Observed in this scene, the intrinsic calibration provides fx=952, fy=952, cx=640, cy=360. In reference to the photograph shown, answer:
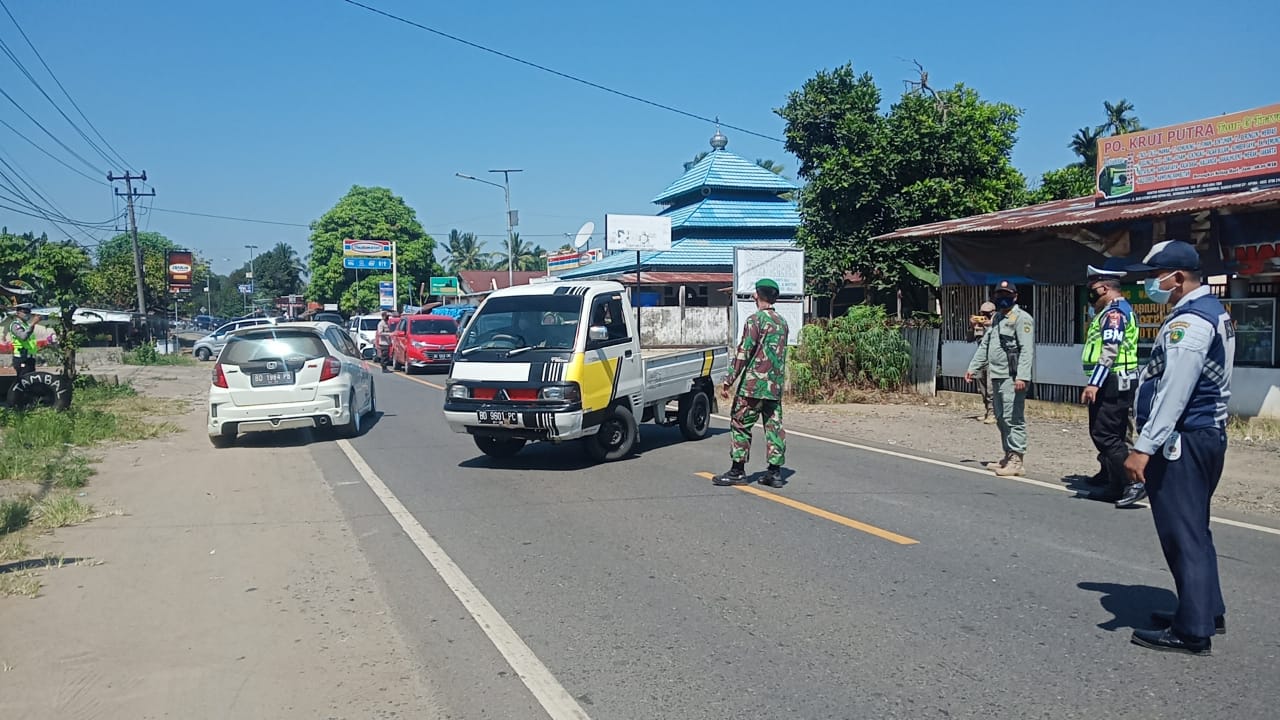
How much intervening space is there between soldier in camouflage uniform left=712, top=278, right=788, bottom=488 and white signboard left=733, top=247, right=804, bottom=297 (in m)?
12.0

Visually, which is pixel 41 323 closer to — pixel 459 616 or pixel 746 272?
pixel 746 272

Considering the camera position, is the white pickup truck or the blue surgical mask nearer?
the blue surgical mask

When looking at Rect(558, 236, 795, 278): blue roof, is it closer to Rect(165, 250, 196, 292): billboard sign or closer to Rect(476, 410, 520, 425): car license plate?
Rect(165, 250, 196, 292): billboard sign

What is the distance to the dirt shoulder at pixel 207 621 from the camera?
444 cm

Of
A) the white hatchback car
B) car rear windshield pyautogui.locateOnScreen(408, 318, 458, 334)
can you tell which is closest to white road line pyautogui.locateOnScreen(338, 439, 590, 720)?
the white hatchback car

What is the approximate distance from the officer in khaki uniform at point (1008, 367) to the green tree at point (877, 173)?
12278 mm

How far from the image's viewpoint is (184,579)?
21.1 feet

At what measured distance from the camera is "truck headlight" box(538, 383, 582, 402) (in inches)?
384

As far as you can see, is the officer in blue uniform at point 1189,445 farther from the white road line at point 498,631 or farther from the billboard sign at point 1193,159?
the billboard sign at point 1193,159

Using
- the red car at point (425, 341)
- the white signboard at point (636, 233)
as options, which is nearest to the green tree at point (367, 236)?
the white signboard at point (636, 233)

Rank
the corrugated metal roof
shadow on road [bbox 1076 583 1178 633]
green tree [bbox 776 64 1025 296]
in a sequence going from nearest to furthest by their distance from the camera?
shadow on road [bbox 1076 583 1178 633]
the corrugated metal roof
green tree [bbox 776 64 1025 296]

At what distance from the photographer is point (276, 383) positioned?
12.7 meters

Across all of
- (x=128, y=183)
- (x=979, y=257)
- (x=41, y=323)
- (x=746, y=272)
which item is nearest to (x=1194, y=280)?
(x=979, y=257)

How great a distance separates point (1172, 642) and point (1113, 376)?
3976 mm
